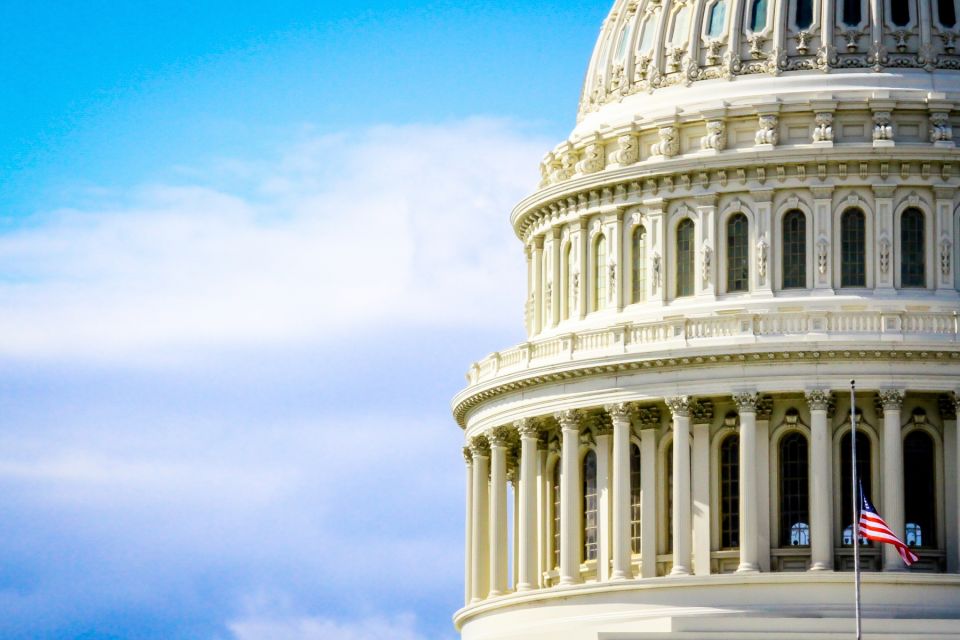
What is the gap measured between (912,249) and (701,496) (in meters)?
11.4

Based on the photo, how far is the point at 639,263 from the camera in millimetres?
109562

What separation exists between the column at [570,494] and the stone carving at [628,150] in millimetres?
9931

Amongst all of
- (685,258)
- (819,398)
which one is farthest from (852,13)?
(819,398)

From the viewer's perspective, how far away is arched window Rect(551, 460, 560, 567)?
10950 cm

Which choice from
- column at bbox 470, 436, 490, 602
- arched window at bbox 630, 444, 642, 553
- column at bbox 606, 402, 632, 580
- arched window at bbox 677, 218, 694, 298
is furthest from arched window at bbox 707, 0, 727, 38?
column at bbox 470, 436, 490, 602

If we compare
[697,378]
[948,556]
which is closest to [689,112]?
[697,378]

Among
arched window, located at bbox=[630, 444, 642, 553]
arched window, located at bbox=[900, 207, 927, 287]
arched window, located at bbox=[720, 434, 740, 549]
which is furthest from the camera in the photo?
arched window, located at bbox=[900, 207, 927, 287]

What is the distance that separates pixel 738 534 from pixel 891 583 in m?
6.50

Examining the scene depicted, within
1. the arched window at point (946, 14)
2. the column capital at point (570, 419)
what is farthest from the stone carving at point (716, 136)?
the column capital at point (570, 419)

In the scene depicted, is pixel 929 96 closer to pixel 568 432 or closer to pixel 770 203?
pixel 770 203

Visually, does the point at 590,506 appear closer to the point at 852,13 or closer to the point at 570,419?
the point at 570,419

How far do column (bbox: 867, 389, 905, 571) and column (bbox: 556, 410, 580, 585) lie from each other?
11.2m

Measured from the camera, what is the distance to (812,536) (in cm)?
10138

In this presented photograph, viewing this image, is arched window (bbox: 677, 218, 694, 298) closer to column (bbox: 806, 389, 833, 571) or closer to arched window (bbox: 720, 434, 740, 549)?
arched window (bbox: 720, 434, 740, 549)
